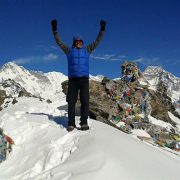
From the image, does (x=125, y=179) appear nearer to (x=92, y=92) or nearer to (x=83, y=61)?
(x=83, y=61)

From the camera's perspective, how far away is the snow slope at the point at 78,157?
765cm

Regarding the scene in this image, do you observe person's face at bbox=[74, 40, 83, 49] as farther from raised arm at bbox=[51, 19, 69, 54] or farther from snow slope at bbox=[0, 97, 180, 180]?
snow slope at bbox=[0, 97, 180, 180]

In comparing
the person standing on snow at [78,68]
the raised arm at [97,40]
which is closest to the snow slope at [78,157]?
the person standing on snow at [78,68]

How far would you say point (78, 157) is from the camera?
8.44 metres

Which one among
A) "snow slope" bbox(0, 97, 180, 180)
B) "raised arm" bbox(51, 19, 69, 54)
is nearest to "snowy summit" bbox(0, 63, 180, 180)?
"snow slope" bbox(0, 97, 180, 180)

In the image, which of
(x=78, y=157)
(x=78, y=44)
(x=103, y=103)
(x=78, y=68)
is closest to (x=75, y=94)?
(x=78, y=68)

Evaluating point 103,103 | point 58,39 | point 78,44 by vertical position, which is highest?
point 58,39

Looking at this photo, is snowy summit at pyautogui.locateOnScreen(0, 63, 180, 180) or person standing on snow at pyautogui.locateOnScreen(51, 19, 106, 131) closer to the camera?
snowy summit at pyautogui.locateOnScreen(0, 63, 180, 180)

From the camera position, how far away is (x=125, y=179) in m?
7.30

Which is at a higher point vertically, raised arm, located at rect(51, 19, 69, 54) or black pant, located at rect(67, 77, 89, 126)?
raised arm, located at rect(51, 19, 69, 54)

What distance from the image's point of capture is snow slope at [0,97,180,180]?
25.1ft

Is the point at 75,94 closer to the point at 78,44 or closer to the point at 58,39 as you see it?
the point at 78,44

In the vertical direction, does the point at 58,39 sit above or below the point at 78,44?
above

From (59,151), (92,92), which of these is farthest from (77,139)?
(92,92)
